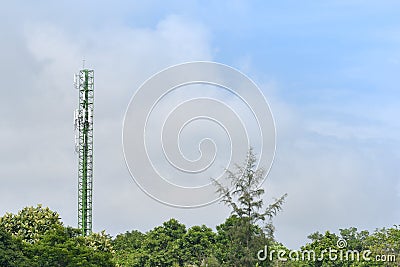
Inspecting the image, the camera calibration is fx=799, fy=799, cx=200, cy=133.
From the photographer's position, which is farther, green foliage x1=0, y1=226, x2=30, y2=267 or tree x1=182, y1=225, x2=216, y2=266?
tree x1=182, y1=225, x2=216, y2=266

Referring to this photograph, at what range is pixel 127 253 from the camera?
58.3 metres

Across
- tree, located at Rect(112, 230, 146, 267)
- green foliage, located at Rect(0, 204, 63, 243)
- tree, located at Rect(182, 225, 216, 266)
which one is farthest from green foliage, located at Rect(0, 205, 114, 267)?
tree, located at Rect(182, 225, 216, 266)

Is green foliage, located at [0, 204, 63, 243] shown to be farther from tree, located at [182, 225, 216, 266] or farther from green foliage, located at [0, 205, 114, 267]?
tree, located at [182, 225, 216, 266]

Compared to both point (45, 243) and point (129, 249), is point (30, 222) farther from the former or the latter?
point (129, 249)

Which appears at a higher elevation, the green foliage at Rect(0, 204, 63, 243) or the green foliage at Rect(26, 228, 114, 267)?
the green foliage at Rect(0, 204, 63, 243)

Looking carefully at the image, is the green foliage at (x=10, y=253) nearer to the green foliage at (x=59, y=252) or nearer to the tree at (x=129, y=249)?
the green foliage at (x=59, y=252)

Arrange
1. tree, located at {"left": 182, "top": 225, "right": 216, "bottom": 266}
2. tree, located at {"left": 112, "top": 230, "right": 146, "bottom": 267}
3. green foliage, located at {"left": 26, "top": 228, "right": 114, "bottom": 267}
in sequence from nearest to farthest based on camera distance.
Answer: green foliage, located at {"left": 26, "top": 228, "right": 114, "bottom": 267} < tree, located at {"left": 182, "top": 225, "right": 216, "bottom": 266} < tree, located at {"left": 112, "top": 230, "right": 146, "bottom": 267}

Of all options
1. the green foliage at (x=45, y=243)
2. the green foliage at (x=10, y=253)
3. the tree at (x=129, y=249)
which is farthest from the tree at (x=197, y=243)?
the green foliage at (x=10, y=253)

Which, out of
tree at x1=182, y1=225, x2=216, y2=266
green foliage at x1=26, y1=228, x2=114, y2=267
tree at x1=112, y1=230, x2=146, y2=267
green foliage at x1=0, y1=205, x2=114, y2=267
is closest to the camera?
A: green foliage at x1=0, y1=205, x2=114, y2=267

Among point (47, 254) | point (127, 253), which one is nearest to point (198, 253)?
point (127, 253)

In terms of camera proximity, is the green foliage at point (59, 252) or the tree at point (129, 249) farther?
the tree at point (129, 249)

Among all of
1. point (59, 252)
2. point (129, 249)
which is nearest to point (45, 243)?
point (59, 252)

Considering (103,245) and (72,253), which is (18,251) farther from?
(103,245)

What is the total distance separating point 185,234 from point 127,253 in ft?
19.8
